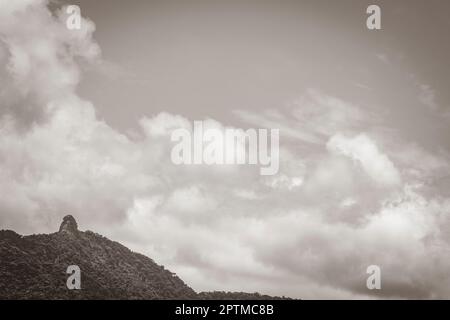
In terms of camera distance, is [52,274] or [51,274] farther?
[52,274]

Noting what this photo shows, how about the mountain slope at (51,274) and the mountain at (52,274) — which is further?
the mountain at (52,274)

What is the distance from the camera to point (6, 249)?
557 feet

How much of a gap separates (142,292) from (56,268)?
41.3 m

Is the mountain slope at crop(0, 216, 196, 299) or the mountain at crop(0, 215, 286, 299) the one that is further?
the mountain at crop(0, 215, 286, 299)

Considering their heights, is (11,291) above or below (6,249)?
below
